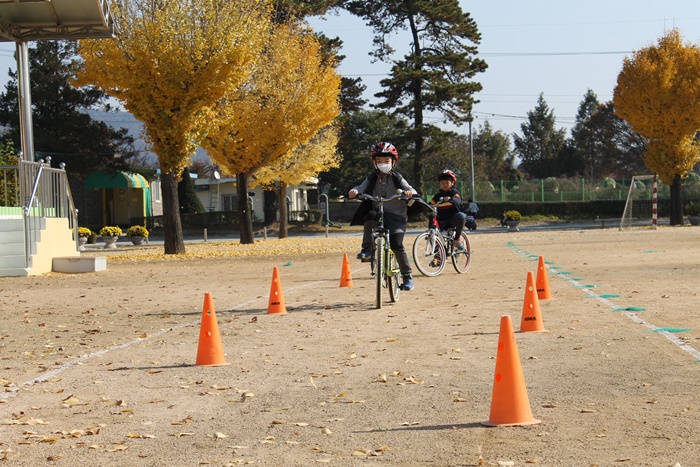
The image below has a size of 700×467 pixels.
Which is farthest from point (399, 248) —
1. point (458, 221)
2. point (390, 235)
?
point (458, 221)

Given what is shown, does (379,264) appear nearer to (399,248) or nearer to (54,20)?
(399,248)

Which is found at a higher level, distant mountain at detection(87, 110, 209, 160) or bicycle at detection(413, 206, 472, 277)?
distant mountain at detection(87, 110, 209, 160)

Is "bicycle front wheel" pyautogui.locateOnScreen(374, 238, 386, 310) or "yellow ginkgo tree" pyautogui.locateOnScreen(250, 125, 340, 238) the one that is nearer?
"bicycle front wheel" pyautogui.locateOnScreen(374, 238, 386, 310)

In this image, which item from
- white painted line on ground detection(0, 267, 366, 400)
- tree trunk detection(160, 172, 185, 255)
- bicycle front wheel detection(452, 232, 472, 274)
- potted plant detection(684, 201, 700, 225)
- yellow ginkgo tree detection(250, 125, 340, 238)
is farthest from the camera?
potted plant detection(684, 201, 700, 225)

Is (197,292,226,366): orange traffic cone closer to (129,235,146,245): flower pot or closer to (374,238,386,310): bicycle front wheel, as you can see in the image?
(374,238,386,310): bicycle front wheel

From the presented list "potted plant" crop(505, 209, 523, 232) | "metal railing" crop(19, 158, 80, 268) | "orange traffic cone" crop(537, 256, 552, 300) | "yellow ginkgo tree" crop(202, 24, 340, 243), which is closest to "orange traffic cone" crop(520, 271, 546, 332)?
"orange traffic cone" crop(537, 256, 552, 300)

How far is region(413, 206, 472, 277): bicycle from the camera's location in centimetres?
1862

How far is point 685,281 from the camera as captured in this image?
16.6 metres

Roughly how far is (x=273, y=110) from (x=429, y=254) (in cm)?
2233

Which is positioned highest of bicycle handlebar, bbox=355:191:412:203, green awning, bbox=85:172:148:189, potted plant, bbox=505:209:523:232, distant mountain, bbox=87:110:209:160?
distant mountain, bbox=87:110:209:160

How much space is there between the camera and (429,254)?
1883 cm

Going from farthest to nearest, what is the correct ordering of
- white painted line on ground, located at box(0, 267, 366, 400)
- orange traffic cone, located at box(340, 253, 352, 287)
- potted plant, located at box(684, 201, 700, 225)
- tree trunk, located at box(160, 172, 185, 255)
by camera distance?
potted plant, located at box(684, 201, 700, 225) → tree trunk, located at box(160, 172, 185, 255) → orange traffic cone, located at box(340, 253, 352, 287) → white painted line on ground, located at box(0, 267, 366, 400)

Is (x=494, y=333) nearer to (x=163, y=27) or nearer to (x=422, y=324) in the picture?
(x=422, y=324)

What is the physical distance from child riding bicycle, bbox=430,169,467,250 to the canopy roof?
38.2 ft
